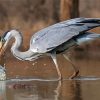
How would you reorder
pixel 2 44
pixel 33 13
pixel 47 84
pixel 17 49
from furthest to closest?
pixel 33 13 → pixel 2 44 → pixel 17 49 → pixel 47 84

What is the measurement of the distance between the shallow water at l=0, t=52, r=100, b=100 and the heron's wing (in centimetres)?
71

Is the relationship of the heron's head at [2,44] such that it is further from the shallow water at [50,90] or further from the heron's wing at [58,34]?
the shallow water at [50,90]

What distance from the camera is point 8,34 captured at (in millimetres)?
14219

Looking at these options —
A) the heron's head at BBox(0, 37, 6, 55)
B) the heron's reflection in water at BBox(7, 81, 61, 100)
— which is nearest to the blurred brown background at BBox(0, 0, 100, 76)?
the heron's head at BBox(0, 37, 6, 55)

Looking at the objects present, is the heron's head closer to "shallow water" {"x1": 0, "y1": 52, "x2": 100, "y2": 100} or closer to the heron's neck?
the heron's neck

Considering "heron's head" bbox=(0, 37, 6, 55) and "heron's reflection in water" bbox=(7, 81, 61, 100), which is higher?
"heron's head" bbox=(0, 37, 6, 55)

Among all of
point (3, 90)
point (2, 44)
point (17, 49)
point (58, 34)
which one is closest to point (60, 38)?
point (58, 34)

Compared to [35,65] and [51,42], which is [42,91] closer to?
[51,42]

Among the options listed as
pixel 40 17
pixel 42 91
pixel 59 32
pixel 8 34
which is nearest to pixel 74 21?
pixel 59 32

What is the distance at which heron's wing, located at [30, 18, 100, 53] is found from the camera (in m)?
13.7

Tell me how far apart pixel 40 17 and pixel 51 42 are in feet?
55.5

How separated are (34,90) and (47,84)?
104 centimetres

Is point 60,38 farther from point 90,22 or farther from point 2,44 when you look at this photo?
point 2,44

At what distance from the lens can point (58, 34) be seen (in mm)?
13844
